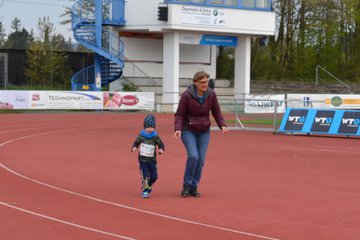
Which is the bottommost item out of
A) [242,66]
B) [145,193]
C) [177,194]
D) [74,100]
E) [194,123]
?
[177,194]

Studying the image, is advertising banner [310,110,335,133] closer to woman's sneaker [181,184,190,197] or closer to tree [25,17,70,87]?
woman's sneaker [181,184,190,197]

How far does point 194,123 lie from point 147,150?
856mm

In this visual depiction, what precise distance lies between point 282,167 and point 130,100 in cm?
2845

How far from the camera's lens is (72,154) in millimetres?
18734

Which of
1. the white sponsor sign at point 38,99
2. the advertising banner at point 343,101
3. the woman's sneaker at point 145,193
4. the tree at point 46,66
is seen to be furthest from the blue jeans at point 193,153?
the tree at point 46,66

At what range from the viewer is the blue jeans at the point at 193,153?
11.3m

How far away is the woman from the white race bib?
48cm

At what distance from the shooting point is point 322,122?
27.3m

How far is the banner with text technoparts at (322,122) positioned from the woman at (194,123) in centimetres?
1589

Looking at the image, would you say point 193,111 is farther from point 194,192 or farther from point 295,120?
point 295,120

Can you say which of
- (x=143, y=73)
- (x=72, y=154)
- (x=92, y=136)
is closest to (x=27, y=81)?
(x=143, y=73)

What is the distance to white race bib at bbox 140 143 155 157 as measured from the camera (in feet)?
37.4

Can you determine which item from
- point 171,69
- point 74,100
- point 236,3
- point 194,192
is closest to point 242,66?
point 236,3

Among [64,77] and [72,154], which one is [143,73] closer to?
[64,77]
